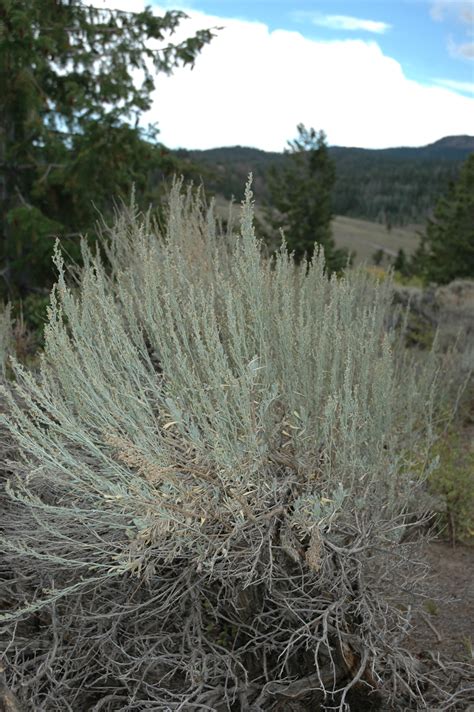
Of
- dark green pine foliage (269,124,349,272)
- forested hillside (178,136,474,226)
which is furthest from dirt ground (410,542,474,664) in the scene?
forested hillside (178,136,474,226)

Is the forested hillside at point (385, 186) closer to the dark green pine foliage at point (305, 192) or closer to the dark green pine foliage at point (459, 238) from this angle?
the dark green pine foliage at point (459, 238)

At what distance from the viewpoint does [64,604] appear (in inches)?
125

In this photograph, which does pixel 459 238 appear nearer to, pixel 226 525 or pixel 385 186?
pixel 226 525

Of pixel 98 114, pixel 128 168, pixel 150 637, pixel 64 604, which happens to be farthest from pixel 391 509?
→ pixel 98 114

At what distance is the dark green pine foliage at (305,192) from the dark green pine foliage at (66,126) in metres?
11.7

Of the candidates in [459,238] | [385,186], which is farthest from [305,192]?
[385,186]

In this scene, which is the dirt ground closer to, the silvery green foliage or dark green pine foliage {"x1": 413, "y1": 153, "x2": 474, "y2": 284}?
the silvery green foliage

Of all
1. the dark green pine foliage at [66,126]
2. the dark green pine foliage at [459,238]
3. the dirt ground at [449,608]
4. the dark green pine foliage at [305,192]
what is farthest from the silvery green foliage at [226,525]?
the dark green pine foliage at [459,238]

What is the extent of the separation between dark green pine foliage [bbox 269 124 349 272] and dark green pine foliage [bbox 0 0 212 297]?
38.5 ft

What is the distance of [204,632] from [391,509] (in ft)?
3.19

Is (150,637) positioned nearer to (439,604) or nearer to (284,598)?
(284,598)

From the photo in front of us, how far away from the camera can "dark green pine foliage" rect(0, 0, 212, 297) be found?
8.84m

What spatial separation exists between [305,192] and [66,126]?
13.9 m

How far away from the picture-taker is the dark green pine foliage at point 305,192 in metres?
22.7
